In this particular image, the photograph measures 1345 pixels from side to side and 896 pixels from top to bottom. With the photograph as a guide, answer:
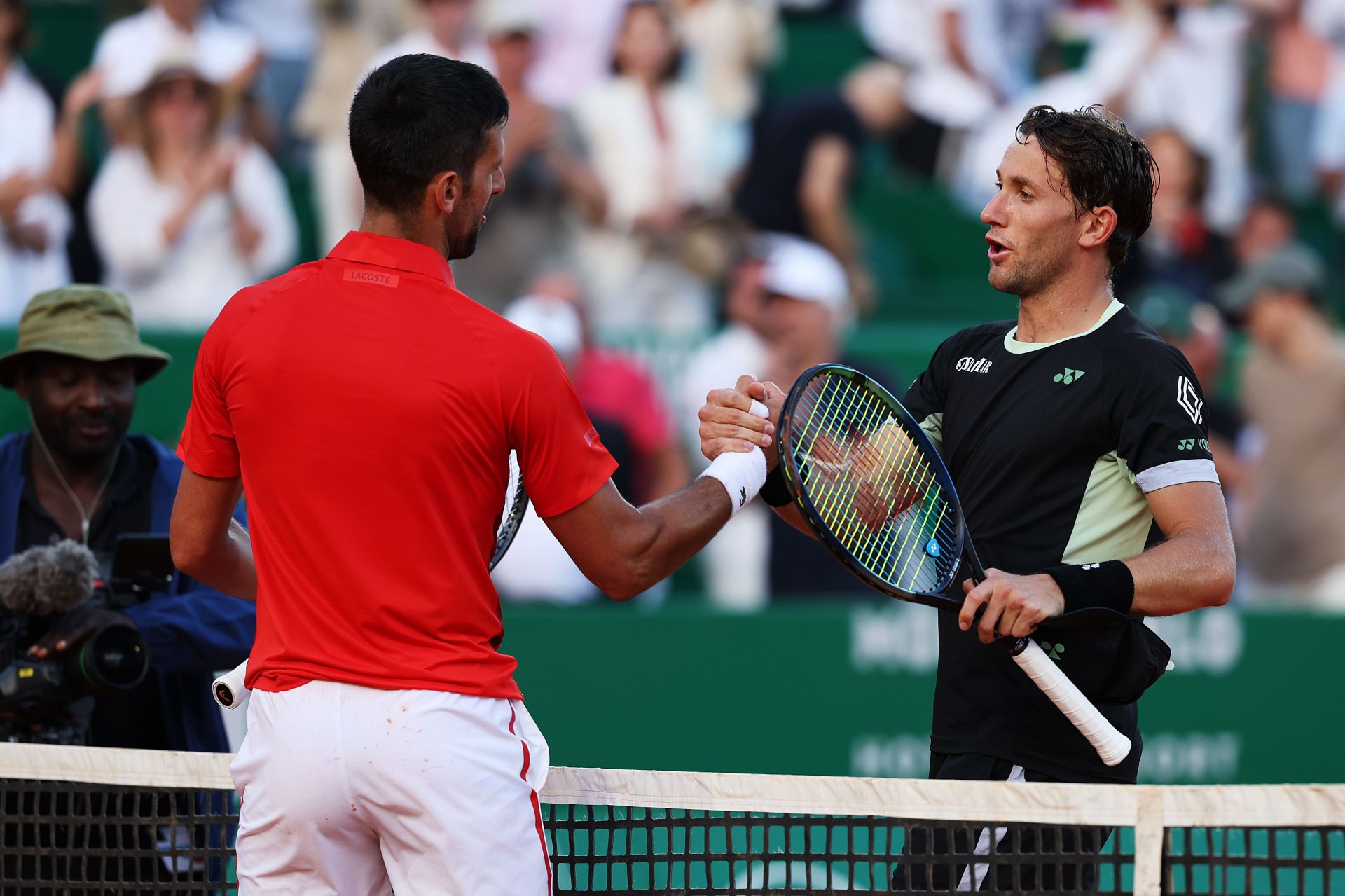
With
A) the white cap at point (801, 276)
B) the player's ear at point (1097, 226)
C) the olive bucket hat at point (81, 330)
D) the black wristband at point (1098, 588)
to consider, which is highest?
the white cap at point (801, 276)

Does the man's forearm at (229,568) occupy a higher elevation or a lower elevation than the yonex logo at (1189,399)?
lower

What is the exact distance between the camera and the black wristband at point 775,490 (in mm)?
3230

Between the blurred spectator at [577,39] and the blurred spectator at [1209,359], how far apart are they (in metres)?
3.08

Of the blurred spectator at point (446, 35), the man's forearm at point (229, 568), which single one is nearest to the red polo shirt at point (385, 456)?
the man's forearm at point (229, 568)

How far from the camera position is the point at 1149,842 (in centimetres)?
263

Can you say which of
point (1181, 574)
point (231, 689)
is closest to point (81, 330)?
point (231, 689)

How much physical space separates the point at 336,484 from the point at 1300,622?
212 inches

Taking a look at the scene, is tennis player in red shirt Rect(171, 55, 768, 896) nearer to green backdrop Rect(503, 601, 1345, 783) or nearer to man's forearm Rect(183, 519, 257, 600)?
man's forearm Rect(183, 519, 257, 600)

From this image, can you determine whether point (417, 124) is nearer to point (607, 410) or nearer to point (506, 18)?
point (607, 410)

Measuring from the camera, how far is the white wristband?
2.91 m

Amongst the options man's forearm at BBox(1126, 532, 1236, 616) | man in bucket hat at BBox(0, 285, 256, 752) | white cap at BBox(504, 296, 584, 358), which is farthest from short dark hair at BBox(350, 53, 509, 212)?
white cap at BBox(504, 296, 584, 358)

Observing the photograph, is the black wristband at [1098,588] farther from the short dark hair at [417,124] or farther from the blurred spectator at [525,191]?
the blurred spectator at [525,191]

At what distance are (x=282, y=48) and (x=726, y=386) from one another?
3.41 meters

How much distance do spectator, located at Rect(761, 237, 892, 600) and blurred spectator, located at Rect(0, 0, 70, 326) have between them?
3.43 meters
